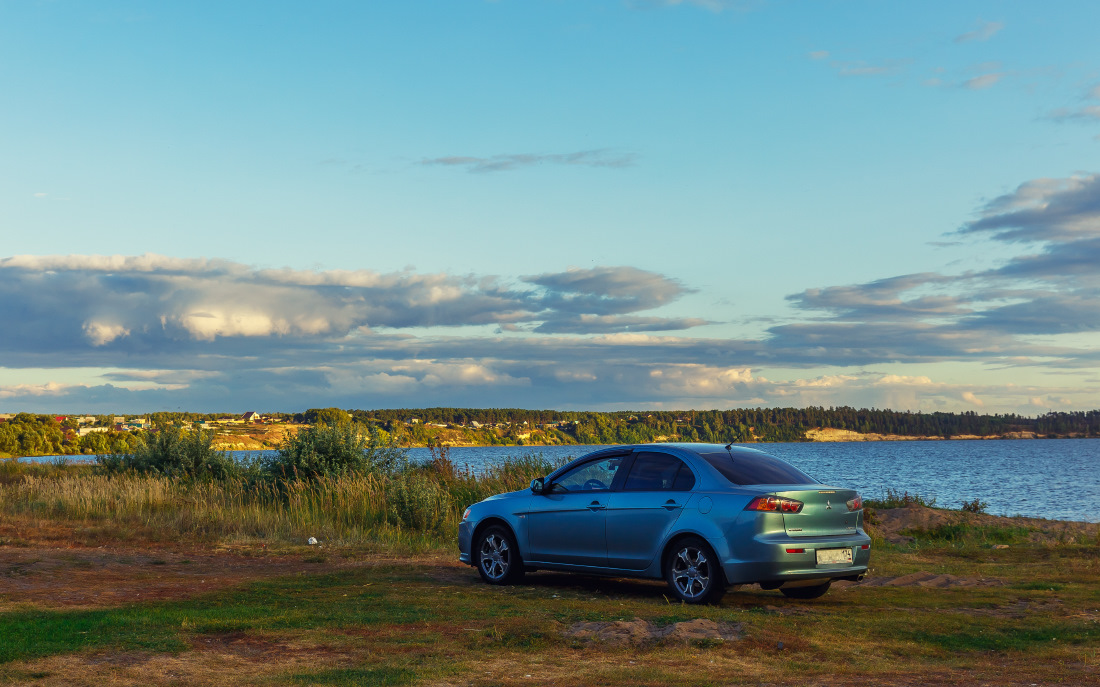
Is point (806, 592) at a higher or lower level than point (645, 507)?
lower

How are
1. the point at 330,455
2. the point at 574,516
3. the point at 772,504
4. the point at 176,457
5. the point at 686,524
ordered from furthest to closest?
the point at 176,457, the point at 330,455, the point at 574,516, the point at 686,524, the point at 772,504

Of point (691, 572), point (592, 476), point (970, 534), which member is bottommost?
point (970, 534)

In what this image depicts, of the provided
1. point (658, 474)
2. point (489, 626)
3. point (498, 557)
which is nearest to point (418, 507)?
point (498, 557)

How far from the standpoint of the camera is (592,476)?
11.7 m

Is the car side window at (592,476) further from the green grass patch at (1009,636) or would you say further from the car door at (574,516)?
the green grass patch at (1009,636)

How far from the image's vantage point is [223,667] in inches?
293

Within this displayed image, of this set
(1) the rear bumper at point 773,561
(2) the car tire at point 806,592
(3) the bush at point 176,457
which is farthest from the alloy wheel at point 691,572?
(3) the bush at point 176,457

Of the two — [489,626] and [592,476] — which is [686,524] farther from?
[489,626]

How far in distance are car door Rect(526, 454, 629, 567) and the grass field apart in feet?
1.57

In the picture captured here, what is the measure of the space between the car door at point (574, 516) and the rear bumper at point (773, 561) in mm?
1801

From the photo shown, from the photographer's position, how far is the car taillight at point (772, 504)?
9.84 metres

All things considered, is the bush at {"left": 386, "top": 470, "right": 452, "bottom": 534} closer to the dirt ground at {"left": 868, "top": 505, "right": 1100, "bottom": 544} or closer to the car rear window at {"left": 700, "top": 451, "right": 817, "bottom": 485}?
the car rear window at {"left": 700, "top": 451, "right": 817, "bottom": 485}

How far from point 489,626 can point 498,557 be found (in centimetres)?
335

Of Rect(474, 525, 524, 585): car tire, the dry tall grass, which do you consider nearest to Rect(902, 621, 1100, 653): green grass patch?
Rect(474, 525, 524, 585): car tire
